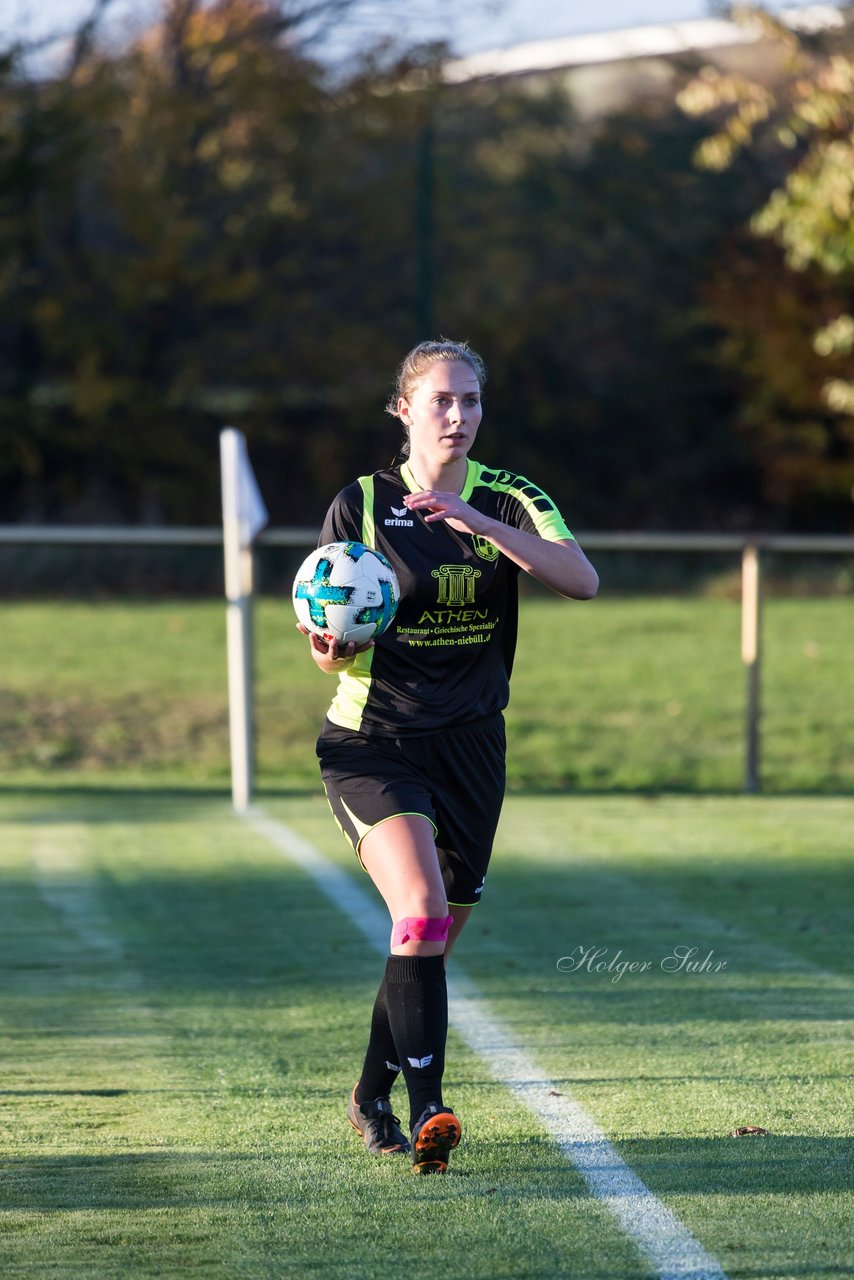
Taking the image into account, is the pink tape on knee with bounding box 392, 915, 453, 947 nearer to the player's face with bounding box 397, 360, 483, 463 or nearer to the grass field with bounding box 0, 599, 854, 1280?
the grass field with bounding box 0, 599, 854, 1280

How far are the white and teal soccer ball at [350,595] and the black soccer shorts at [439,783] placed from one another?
1.02ft

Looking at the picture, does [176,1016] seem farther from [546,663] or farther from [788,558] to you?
[788,558]

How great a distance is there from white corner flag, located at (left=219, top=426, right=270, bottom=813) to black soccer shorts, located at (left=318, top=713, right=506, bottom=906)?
6.12 meters

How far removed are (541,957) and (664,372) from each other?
2047 centimetres

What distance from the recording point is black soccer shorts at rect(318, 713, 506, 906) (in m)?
4.10

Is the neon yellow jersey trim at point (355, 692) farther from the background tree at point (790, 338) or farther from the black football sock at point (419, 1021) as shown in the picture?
the background tree at point (790, 338)

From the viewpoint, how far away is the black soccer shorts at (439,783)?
4102mm

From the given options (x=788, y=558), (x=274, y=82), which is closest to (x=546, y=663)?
(x=788, y=558)

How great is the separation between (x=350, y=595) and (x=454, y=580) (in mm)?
317

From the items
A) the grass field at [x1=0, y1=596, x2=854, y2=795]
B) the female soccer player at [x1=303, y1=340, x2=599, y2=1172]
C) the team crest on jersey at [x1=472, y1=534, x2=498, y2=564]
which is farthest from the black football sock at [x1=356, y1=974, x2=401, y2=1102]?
the grass field at [x1=0, y1=596, x2=854, y2=795]

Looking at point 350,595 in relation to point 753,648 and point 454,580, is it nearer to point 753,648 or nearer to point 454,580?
point 454,580

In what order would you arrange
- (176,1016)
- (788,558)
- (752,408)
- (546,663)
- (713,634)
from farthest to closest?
(752,408), (788,558), (713,634), (546,663), (176,1016)

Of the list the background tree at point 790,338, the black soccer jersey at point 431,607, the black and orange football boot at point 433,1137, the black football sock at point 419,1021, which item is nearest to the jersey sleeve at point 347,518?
the black soccer jersey at point 431,607

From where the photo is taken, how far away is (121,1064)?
5.04m
